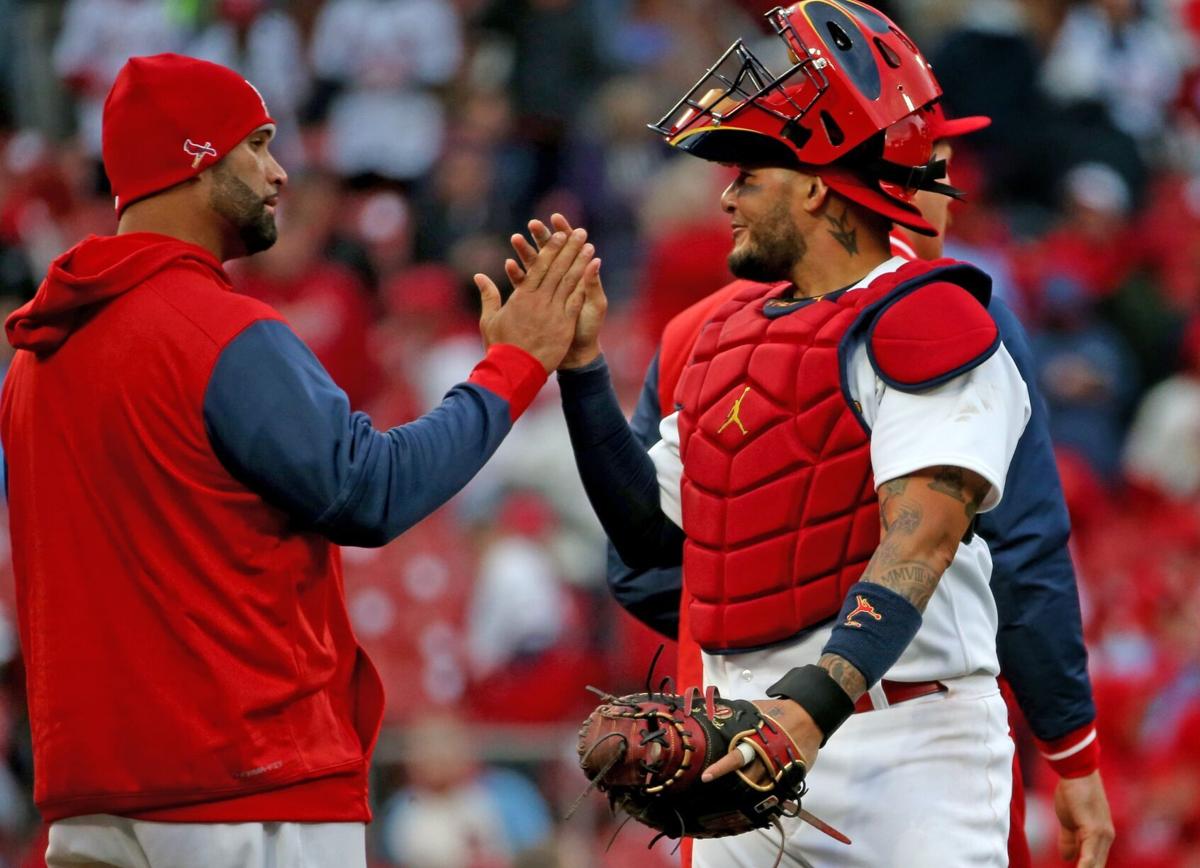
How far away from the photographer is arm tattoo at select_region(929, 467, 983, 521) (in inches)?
139

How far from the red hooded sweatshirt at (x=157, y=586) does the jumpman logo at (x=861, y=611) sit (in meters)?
1.03

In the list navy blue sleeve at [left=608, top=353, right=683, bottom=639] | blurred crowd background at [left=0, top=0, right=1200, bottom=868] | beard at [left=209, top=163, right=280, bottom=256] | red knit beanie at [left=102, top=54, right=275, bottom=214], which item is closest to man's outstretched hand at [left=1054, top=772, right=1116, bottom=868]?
navy blue sleeve at [left=608, top=353, right=683, bottom=639]

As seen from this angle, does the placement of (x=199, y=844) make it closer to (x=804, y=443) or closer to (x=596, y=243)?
(x=804, y=443)

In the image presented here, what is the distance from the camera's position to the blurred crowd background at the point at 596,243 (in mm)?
8109

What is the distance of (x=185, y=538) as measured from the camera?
371 cm

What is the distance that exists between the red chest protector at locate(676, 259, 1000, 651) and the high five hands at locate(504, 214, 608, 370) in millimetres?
367

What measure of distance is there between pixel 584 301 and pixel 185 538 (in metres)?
0.98

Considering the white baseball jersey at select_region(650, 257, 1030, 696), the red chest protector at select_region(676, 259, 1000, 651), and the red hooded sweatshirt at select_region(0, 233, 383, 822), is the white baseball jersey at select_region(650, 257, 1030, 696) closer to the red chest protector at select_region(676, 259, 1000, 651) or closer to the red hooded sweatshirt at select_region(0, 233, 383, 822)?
the red chest protector at select_region(676, 259, 1000, 651)

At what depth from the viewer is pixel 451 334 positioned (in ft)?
34.3

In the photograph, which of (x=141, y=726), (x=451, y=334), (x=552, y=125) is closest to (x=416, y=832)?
(x=451, y=334)

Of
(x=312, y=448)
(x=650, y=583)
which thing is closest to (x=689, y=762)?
(x=312, y=448)

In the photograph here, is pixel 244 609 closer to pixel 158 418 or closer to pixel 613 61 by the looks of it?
pixel 158 418

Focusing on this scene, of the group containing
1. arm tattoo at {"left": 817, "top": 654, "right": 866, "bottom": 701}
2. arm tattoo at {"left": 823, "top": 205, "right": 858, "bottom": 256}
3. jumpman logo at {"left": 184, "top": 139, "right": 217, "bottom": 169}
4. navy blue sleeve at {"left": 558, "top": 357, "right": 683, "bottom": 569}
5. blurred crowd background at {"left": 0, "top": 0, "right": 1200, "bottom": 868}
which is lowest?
blurred crowd background at {"left": 0, "top": 0, "right": 1200, "bottom": 868}

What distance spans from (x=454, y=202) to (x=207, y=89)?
753cm
